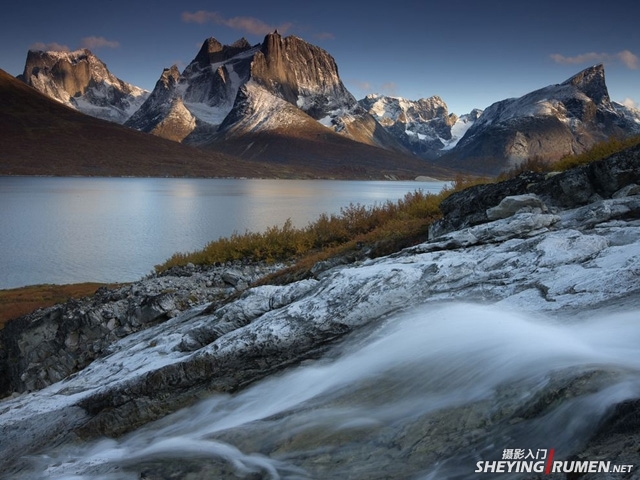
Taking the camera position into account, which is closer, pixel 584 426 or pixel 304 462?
pixel 584 426

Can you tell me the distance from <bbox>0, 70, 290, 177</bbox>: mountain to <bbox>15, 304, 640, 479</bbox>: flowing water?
140m

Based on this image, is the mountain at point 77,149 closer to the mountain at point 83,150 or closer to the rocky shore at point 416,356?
the mountain at point 83,150

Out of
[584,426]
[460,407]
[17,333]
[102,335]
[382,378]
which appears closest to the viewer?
[584,426]

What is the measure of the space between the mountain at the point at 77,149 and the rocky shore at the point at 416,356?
451ft

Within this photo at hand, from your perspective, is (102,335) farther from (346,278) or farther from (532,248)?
(532,248)

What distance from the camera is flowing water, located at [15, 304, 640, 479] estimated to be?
153 inches

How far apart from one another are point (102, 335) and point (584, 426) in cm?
1121

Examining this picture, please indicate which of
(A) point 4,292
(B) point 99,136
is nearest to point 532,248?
(A) point 4,292

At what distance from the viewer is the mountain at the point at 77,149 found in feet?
442

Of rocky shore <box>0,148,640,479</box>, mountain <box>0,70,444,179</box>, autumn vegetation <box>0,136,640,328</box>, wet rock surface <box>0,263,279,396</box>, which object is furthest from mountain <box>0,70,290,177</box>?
rocky shore <box>0,148,640,479</box>

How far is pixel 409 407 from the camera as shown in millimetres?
4750

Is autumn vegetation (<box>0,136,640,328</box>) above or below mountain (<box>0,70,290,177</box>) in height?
below

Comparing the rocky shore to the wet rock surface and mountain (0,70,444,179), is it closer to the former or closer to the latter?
the wet rock surface

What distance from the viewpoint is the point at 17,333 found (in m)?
12.9
